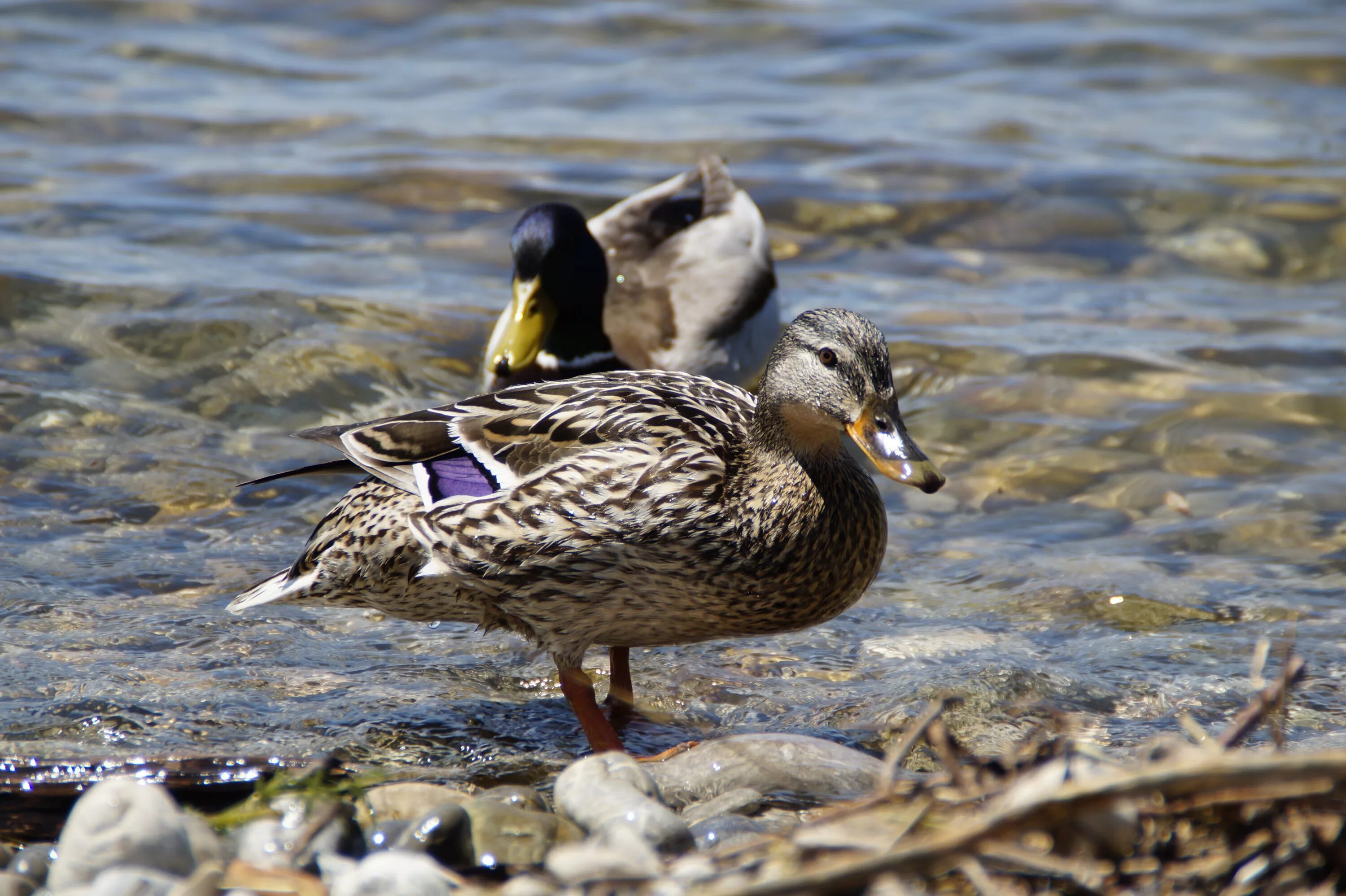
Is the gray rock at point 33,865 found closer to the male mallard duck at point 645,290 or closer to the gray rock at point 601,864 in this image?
the gray rock at point 601,864

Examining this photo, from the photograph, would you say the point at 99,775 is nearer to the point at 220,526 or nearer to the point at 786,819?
the point at 786,819

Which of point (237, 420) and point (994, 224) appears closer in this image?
point (237, 420)

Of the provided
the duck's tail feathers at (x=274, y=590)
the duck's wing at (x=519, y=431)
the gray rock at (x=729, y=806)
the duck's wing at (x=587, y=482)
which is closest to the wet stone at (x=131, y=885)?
the gray rock at (x=729, y=806)

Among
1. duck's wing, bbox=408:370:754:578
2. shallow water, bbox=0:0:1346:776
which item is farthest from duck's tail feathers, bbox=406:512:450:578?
shallow water, bbox=0:0:1346:776

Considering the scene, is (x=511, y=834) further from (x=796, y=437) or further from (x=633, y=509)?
(x=796, y=437)

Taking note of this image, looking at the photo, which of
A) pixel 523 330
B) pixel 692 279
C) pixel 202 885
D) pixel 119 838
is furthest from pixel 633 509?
pixel 692 279

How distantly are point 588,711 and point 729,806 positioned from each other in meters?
0.67

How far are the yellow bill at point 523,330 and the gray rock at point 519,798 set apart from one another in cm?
315

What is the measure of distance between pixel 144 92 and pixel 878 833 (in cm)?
958

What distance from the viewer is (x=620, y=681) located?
4082mm

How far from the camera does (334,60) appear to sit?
443 inches

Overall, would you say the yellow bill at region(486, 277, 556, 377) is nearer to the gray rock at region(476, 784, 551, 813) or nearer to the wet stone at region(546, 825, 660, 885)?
the gray rock at region(476, 784, 551, 813)

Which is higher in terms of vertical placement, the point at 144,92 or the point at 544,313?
the point at 144,92

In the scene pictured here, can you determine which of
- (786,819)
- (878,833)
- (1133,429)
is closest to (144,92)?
(1133,429)
